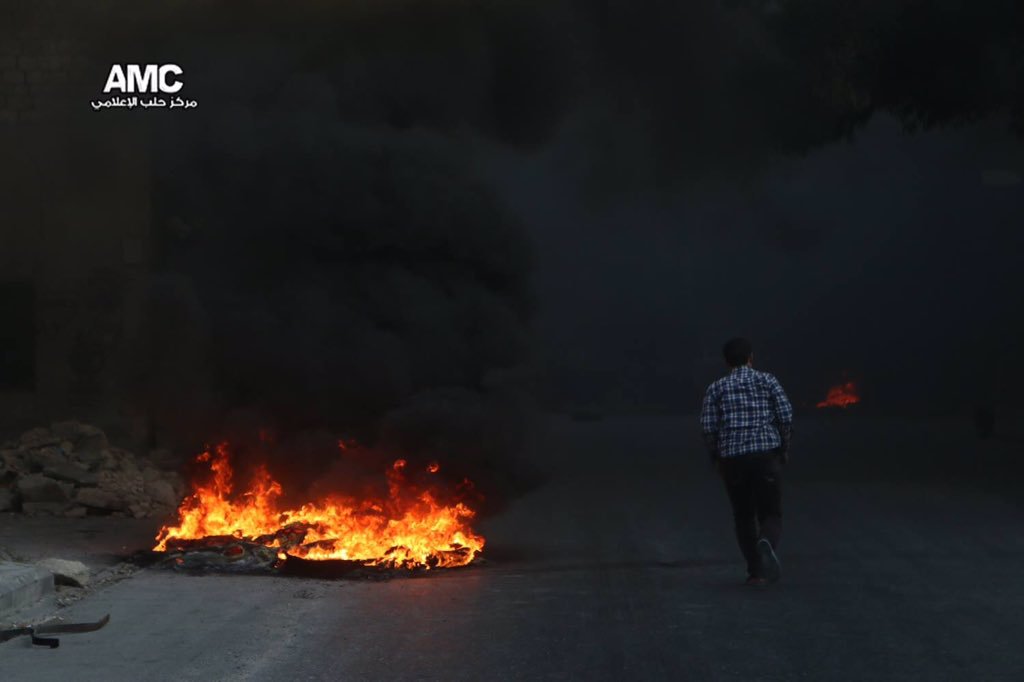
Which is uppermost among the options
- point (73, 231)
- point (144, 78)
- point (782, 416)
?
point (144, 78)

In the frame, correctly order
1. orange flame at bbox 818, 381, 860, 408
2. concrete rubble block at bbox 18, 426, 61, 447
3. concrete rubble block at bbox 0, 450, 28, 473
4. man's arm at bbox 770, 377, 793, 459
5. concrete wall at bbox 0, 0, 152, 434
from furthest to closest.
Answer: orange flame at bbox 818, 381, 860, 408 < concrete wall at bbox 0, 0, 152, 434 < concrete rubble block at bbox 18, 426, 61, 447 < concrete rubble block at bbox 0, 450, 28, 473 < man's arm at bbox 770, 377, 793, 459

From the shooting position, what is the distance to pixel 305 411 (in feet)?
33.3

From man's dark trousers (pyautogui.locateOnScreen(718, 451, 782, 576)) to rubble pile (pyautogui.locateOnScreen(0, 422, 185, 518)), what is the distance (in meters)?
6.52

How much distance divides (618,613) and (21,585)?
11.3ft

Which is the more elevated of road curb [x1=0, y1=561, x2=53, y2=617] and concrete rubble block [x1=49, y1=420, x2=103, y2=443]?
concrete rubble block [x1=49, y1=420, x2=103, y2=443]

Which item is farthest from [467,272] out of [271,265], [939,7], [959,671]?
[939,7]

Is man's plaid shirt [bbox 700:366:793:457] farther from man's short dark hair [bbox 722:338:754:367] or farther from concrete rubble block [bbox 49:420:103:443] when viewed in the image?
concrete rubble block [bbox 49:420:103:443]

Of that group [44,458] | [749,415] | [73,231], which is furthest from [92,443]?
Answer: [749,415]

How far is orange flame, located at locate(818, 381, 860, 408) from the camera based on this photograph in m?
32.8

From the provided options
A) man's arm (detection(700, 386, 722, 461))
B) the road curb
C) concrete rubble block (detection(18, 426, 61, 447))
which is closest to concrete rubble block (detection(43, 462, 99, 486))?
concrete rubble block (detection(18, 426, 61, 447))

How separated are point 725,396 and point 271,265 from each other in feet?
15.1

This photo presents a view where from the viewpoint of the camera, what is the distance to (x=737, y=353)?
8.36 m

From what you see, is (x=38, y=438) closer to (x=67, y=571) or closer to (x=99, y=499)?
(x=99, y=499)

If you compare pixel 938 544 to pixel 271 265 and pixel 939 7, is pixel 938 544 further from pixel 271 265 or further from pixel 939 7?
pixel 939 7
